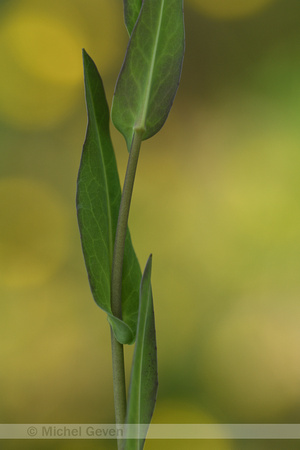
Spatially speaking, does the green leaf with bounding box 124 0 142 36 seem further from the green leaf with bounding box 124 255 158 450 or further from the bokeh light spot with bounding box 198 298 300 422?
the bokeh light spot with bounding box 198 298 300 422

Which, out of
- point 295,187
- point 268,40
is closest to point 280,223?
point 295,187

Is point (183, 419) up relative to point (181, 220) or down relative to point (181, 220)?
down

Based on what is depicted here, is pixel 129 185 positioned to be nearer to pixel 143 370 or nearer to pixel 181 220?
pixel 143 370

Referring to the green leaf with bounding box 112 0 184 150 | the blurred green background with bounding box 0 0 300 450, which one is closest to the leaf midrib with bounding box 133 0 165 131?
the green leaf with bounding box 112 0 184 150

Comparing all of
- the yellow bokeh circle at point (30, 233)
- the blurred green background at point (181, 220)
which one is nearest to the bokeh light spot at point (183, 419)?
the blurred green background at point (181, 220)

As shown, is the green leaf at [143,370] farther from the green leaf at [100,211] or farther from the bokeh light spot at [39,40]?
the bokeh light spot at [39,40]

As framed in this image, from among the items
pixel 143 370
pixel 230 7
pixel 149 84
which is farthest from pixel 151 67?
pixel 230 7
